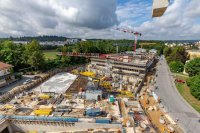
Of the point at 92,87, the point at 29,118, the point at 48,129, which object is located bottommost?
the point at 48,129

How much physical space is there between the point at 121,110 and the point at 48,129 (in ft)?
52.9

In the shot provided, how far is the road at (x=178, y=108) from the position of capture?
108ft

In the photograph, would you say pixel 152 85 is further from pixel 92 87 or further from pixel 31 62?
pixel 31 62

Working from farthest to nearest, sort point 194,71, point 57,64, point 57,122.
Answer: point 57,64
point 194,71
point 57,122

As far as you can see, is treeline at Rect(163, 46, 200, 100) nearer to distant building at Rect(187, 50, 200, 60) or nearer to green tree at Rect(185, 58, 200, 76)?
green tree at Rect(185, 58, 200, 76)

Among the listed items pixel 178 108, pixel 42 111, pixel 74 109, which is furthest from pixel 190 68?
pixel 42 111

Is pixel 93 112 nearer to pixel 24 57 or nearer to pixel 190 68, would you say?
pixel 24 57

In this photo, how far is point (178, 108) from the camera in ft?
132

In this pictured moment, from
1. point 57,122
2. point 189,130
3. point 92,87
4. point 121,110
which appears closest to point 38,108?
point 57,122

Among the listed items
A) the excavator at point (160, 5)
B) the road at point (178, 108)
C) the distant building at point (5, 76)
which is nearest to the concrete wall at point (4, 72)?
the distant building at point (5, 76)

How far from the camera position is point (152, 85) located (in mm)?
56812

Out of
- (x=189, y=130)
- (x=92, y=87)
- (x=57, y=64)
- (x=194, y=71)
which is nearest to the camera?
(x=189, y=130)

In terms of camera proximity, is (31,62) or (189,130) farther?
(31,62)

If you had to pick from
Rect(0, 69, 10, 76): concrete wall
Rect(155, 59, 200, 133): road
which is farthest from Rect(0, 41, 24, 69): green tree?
Rect(155, 59, 200, 133): road
